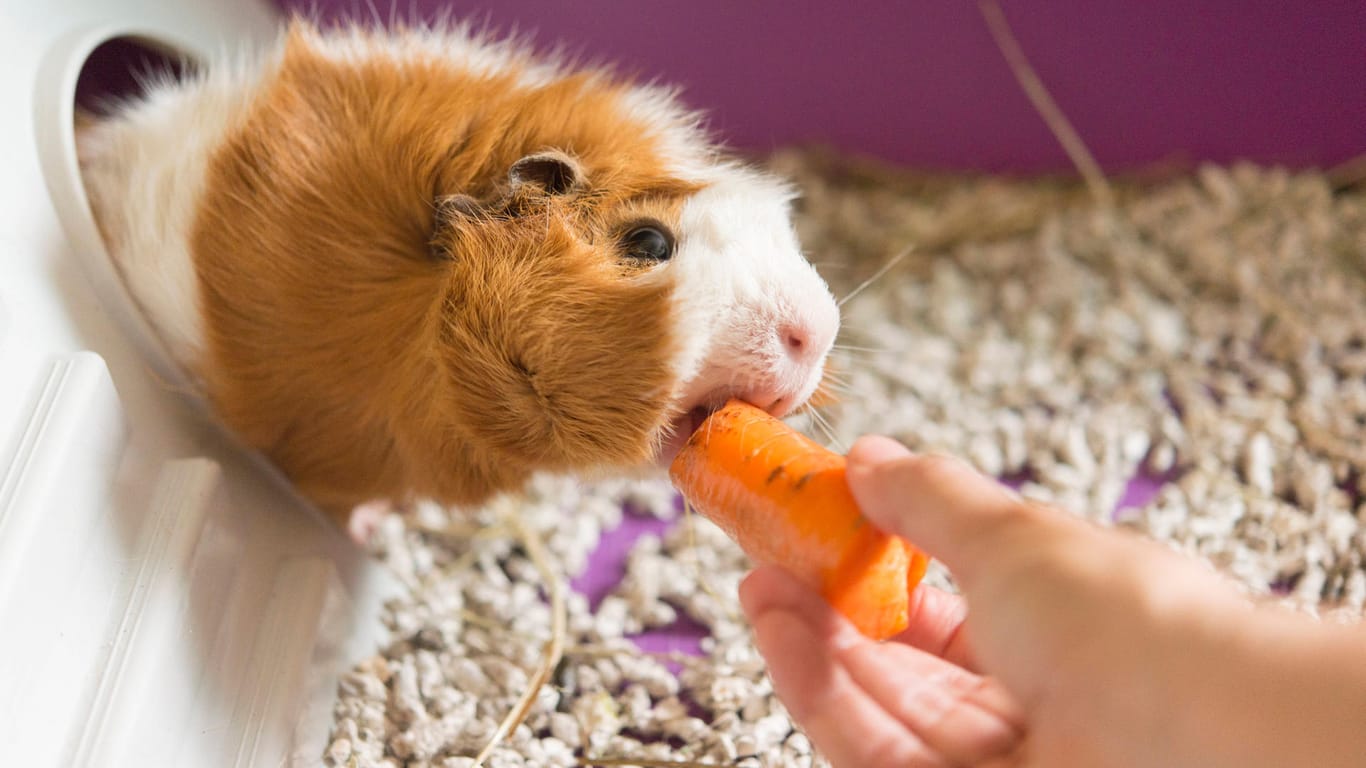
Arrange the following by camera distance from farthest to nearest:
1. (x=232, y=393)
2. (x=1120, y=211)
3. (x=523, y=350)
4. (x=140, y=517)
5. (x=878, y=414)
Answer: (x=1120, y=211) < (x=878, y=414) < (x=232, y=393) < (x=140, y=517) < (x=523, y=350)

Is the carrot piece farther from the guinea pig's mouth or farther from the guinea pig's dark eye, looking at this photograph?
the guinea pig's dark eye

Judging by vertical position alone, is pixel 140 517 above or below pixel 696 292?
below

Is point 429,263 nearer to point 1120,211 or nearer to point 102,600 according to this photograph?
point 102,600

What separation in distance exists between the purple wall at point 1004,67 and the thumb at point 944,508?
1.41 meters

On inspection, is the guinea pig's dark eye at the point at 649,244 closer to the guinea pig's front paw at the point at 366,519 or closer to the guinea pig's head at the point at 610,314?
the guinea pig's head at the point at 610,314

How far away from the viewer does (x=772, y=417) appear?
113cm

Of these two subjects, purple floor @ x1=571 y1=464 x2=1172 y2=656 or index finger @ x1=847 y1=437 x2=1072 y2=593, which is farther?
purple floor @ x1=571 y1=464 x2=1172 y2=656

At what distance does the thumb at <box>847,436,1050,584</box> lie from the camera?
814 millimetres

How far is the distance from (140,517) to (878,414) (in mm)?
1219

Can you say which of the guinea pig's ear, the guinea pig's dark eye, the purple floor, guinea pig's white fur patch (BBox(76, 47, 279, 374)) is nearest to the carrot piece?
the guinea pig's dark eye

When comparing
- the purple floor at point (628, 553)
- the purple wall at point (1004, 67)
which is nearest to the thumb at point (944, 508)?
the purple floor at point (628, 553)

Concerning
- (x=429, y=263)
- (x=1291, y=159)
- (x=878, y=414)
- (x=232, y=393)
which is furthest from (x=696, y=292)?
(x=1291, y=159)

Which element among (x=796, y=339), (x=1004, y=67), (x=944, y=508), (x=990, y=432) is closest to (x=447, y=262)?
(x=796, y=339)

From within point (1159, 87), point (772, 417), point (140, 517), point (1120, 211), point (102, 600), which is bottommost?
point (102, 600)
